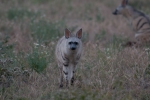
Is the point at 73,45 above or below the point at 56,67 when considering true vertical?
above

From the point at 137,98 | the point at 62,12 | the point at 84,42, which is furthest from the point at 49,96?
the point at 62,12

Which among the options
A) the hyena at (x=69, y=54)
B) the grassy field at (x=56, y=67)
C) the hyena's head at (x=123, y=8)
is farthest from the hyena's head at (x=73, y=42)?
the hyena's head at (x=123, y=8)

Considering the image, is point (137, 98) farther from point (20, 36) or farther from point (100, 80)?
point (20, 36)

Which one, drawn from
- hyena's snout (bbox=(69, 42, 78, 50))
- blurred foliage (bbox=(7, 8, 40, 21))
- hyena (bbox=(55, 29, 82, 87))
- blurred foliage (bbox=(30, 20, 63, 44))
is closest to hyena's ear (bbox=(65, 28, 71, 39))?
hyena (bbox=(55, 29, 82, 87))

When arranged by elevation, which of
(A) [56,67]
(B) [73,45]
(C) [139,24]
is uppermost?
(C) [139,24]

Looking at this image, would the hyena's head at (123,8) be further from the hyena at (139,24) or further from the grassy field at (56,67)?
the grassy field at (56,67)

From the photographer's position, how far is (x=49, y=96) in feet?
20.2

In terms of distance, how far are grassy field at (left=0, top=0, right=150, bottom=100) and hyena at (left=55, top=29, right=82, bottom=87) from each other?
0.22 m

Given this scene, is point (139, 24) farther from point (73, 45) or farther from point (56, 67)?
point (73, 45)

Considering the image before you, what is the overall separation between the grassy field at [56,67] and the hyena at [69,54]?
22 centimetres

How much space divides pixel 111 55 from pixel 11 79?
7.65 feet

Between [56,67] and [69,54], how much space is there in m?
1.22

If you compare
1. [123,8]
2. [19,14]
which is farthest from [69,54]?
[19,14]

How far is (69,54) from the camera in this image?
6699mm
